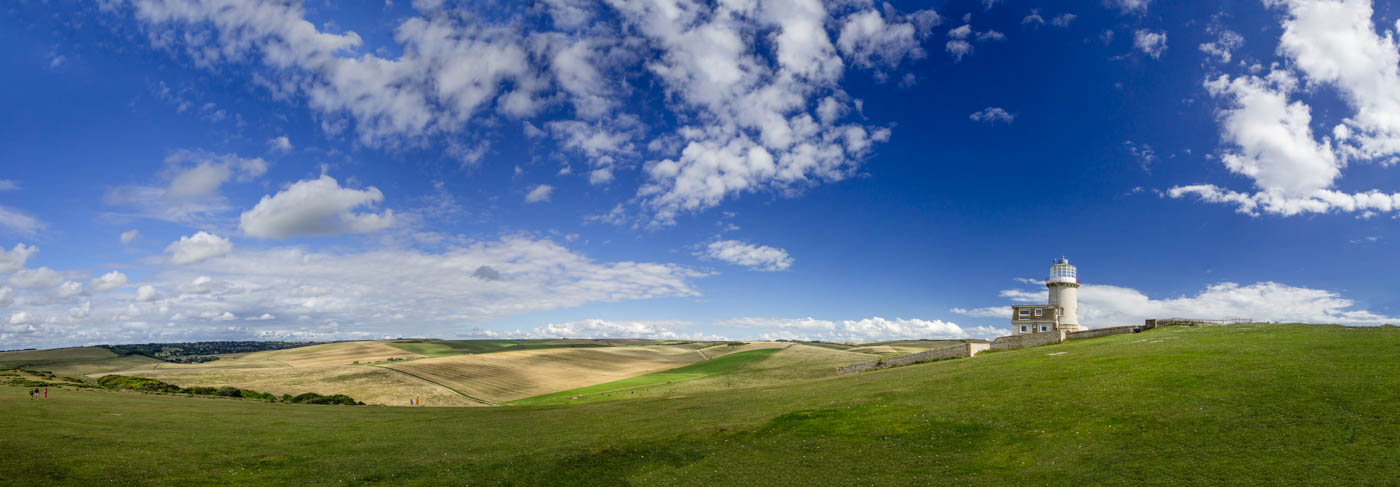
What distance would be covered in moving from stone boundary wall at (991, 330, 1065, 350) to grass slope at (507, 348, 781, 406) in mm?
42649

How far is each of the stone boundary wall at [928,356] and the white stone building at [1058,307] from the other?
47.1 ft

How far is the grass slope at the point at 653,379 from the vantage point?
7400 centimetres

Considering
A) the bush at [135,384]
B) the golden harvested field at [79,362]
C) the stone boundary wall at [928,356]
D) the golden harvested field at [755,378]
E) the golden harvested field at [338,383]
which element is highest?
the stone boundary wall at [928,356]

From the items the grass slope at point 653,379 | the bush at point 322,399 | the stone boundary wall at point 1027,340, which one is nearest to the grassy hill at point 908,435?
the stone boundary wall at point 1027,340

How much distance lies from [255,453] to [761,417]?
25.2 m

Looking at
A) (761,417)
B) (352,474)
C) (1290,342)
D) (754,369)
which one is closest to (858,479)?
(761,417)

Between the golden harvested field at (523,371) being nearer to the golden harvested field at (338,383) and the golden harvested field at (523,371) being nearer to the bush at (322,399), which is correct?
the golden harvested field at (338,383)

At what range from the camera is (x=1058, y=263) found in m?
73.8

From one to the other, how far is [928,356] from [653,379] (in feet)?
159

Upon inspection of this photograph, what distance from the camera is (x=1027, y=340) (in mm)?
59312

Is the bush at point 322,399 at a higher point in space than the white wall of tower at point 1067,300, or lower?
lower

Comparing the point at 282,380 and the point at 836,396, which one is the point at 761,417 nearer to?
the point at 836,396

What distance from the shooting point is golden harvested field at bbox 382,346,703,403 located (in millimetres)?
84688

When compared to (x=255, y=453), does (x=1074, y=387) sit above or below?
above
